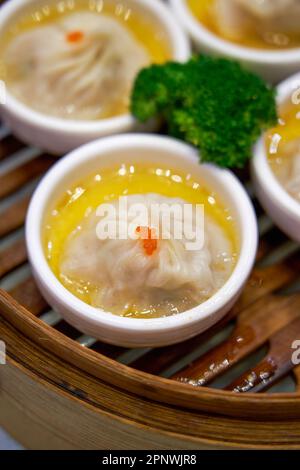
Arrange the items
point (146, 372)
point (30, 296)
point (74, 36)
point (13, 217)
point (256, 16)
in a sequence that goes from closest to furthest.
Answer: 1. point (146, 372)
2. point (30, 296)
3. point (13, 217)
4. point (74, 36)
5. point (256, 16)

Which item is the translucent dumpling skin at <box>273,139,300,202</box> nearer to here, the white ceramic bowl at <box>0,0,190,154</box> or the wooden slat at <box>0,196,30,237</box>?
→ the white ceramic bowl at <box>0,0,190,154</box>

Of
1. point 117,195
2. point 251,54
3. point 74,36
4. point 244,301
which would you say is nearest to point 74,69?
point 74,36

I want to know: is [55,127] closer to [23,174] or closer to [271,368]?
[23,174]

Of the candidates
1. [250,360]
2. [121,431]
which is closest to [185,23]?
[250,360]

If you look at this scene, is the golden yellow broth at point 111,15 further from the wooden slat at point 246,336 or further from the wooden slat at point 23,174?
the wooden slat at point 246,336

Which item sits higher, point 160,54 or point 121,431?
point 160,54

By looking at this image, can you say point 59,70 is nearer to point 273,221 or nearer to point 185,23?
point 185,23
